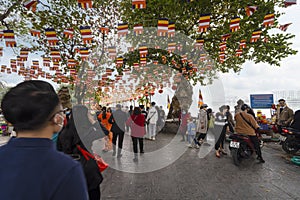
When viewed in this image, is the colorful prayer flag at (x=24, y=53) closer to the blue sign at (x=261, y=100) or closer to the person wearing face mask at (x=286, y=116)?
the person wearing face mask at (x=286, y=116)

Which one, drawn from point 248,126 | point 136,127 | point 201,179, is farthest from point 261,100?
point 201,179

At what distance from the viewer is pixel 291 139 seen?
7.44 metres

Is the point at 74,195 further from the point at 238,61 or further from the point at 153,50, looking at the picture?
the point at 238,61

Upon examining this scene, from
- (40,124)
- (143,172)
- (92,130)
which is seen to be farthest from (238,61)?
(40,124)

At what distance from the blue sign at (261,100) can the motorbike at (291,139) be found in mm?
8923

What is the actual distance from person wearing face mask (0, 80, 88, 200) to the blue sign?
17310 millimetres

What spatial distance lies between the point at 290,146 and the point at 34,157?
8.73 metres

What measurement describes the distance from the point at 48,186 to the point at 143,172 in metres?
4.82

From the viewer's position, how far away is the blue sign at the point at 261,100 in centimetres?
1577

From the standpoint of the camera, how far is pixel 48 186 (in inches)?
37.9

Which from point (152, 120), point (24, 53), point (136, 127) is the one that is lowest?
point (152, 120)

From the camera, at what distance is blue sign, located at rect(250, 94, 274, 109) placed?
15.8m

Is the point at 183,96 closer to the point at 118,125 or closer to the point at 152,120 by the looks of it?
the point at 152,120

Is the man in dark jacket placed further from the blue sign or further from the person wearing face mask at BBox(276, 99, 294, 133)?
the blue sign
